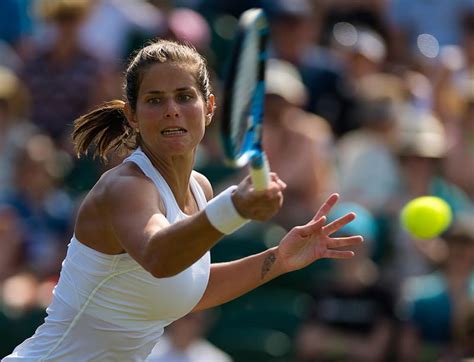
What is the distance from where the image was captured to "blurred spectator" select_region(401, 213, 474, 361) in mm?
6480

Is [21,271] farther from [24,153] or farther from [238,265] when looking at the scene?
[238,265]

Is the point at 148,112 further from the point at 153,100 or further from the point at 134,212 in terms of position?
the point at 134,212

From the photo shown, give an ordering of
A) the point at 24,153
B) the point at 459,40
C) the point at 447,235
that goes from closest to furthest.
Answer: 1. the point at 447,235
2. the point at 24,153
3. the point at 459,40

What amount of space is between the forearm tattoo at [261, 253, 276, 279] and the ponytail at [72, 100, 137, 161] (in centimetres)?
62

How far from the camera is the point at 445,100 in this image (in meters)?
7.91

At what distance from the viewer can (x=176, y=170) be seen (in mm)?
3711

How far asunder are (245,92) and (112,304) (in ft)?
3.20

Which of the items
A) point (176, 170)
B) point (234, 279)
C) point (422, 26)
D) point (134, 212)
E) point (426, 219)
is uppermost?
point (422, 26)

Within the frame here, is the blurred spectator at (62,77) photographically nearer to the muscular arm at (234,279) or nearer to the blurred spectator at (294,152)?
the blurred spectator at (294,152)

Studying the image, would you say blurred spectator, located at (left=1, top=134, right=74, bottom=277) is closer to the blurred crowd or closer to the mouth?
the blurred crowd

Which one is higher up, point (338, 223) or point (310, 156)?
point (310, 156)

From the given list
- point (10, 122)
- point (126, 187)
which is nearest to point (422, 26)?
point (10, 122)

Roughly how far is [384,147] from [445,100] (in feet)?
2.56

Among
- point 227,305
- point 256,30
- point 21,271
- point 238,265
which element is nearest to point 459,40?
point 227,305
